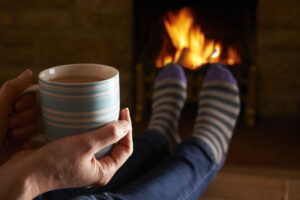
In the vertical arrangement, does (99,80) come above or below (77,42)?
above

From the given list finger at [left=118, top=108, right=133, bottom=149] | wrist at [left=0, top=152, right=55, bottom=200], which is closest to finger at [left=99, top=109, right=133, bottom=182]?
finger at [left=118, top=108, right=133, bottom=149]

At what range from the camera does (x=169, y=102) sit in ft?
5.91

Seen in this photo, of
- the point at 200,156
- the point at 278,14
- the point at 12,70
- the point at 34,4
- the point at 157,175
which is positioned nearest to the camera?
the point at 157,175

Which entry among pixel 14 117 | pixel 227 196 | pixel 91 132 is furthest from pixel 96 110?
pixel 227 196

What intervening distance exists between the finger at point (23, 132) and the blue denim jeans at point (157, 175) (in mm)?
211

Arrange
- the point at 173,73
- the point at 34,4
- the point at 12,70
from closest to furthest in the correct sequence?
the point at 173,73, the point at 34,4, the point at 12,70

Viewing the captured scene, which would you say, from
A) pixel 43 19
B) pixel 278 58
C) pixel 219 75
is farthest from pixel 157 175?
pixel 43 19

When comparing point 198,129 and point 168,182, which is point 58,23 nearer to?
point 198,129

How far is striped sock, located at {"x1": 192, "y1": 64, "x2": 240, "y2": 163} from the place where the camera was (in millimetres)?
1643

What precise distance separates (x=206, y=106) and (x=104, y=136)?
101cm

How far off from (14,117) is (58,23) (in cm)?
133

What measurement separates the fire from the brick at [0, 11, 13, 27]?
0.69 meters

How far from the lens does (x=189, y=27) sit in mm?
2275

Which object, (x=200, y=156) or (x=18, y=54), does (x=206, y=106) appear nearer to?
(x=200, y=156)
